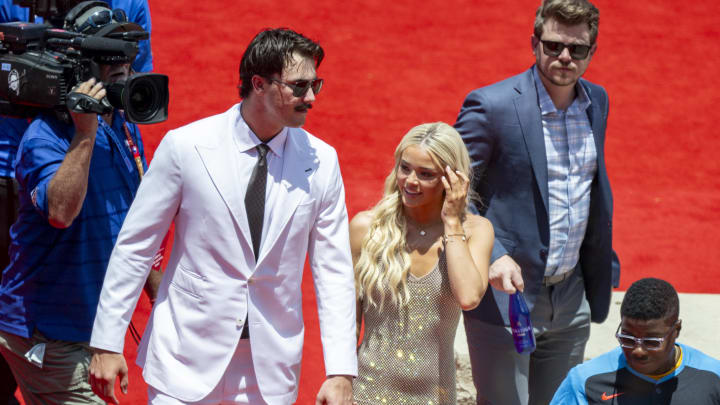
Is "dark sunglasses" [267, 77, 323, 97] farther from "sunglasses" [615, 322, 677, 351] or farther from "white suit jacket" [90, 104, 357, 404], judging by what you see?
"sunglasses" [615, 322, 677, 351]

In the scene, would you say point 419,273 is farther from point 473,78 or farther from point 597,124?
point 473,78

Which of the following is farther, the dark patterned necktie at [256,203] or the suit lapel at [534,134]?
the suit lapel at [534,134]

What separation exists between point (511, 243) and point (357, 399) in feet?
2.95

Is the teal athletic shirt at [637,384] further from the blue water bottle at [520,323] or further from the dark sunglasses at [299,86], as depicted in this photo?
the dark sunglasses at [299,86]

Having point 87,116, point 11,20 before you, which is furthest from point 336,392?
point 11,20

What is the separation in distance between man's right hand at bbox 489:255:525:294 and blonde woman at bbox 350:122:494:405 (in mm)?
47

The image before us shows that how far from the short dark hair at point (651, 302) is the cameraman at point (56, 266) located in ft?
6.10

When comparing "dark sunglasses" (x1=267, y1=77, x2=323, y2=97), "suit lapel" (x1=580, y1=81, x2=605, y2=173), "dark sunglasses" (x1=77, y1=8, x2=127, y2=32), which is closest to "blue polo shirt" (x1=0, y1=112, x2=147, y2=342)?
"dark sunglasses" (x1=77, y1=8, x2=127, y2=32)

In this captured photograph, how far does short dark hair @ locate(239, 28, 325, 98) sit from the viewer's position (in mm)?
3287

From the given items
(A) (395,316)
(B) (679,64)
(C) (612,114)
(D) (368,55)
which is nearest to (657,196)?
(C) (612,114)

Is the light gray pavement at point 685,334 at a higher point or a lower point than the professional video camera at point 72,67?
lower

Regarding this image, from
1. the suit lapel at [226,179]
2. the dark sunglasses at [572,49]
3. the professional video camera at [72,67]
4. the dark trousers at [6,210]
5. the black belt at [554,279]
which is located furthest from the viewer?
the dark trousers at [6,210]

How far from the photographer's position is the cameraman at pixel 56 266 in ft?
11.9

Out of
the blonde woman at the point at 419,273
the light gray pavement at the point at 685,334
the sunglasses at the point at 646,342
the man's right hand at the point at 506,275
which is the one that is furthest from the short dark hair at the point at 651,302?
the light gray pavement at the point at 685,334
